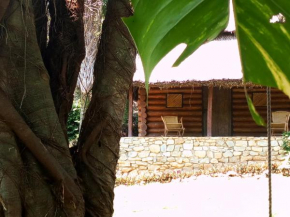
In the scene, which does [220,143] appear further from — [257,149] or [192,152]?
[257,149]

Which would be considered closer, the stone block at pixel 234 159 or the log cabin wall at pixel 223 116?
the stone block at pixel 234 159

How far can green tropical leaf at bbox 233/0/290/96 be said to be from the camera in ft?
1.54

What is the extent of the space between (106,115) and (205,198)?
6.43 meters

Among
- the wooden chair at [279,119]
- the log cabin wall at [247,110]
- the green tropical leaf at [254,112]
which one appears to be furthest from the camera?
the log cabin wall at [247,110]

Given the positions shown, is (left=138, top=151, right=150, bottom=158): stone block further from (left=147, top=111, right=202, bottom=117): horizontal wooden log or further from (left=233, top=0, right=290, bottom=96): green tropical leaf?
(left=233, top=0, right=290, bottom=96): green tropical leaf

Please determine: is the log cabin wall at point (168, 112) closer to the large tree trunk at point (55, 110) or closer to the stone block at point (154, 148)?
the stone block at point (154, 148)

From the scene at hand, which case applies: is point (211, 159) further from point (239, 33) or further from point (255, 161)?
point (239, 33)

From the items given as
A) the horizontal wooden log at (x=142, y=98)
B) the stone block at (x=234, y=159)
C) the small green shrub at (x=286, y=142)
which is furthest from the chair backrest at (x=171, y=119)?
the small green shrub at (x=286, y=142)

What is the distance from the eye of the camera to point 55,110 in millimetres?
2439

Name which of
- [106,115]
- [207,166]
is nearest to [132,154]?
[207,166]

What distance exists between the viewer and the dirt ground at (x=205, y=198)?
25.9 feet

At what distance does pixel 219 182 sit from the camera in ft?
32.6

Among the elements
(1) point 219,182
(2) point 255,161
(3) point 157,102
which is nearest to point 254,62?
(1) point 219,182

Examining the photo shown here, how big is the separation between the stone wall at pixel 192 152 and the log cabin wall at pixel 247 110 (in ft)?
5.84
